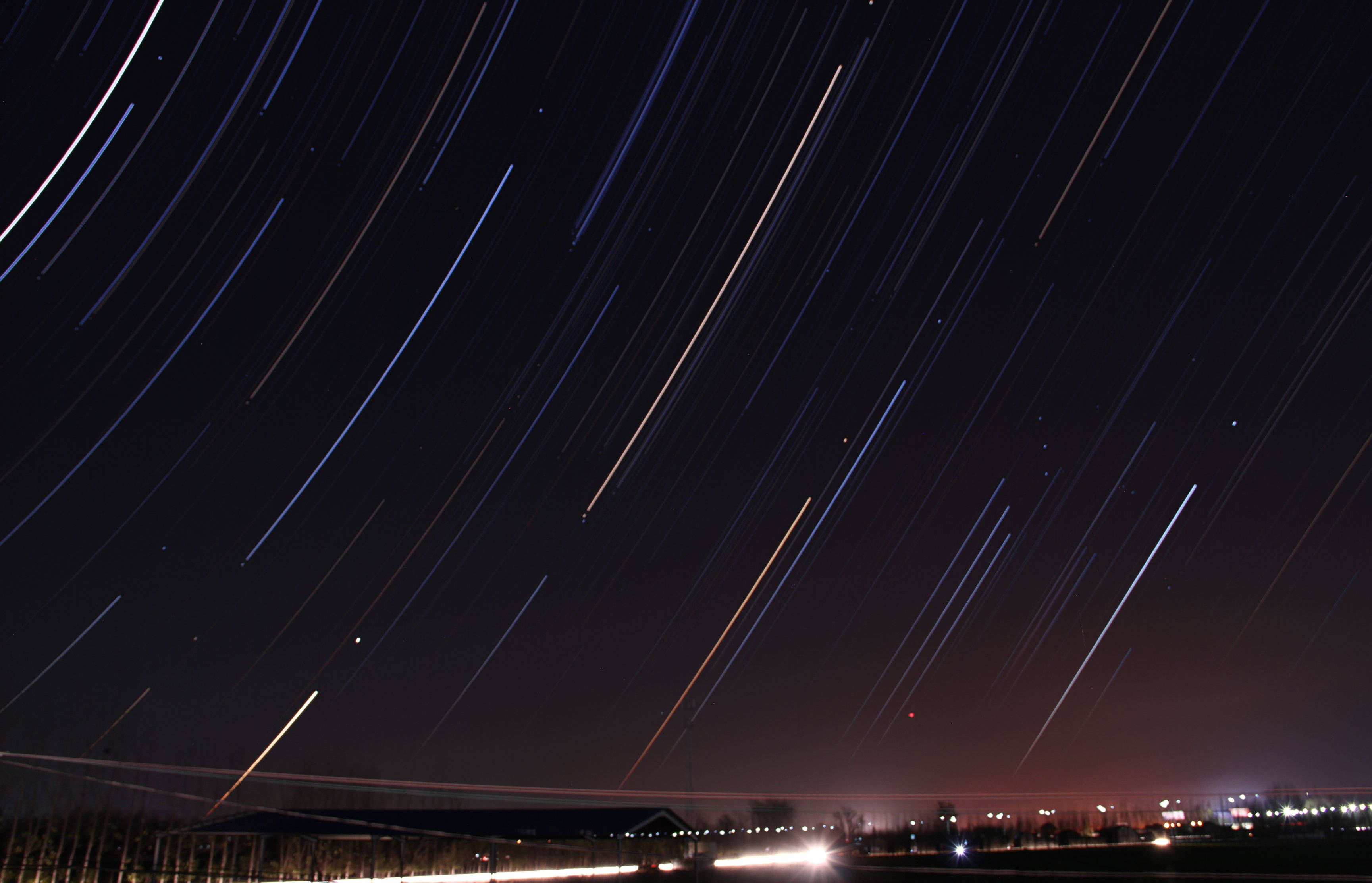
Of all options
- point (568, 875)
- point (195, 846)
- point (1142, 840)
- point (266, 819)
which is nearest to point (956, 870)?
point (568, 875)

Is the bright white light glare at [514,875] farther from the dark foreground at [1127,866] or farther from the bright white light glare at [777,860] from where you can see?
the dark foreground at [1127,866]

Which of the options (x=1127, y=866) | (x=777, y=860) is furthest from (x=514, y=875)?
(x=1127, y=866)

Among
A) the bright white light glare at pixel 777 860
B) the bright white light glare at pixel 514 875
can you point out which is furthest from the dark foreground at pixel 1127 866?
the bright white light glare at pixel 514 875

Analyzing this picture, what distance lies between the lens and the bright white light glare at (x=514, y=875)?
36.8m

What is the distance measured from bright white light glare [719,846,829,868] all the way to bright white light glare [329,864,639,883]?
3879 millimetres

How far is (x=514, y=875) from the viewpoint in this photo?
42375mm

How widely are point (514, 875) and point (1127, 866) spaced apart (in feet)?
95.2

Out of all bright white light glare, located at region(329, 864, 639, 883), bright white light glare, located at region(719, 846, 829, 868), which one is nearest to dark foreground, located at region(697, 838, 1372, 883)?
bright white light glare, located at region(719, 846, 829, 868)

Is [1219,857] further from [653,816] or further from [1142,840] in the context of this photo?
[1142,840]

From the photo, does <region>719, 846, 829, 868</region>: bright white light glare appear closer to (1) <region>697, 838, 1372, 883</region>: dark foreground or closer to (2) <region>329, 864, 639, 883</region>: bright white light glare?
(1) <region>697, 838, 1372, 883</region>: dark foreground

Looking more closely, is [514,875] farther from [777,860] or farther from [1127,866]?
[1127,866]

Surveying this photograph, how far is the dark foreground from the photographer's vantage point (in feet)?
104

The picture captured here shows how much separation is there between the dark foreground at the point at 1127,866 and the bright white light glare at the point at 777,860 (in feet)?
6.00

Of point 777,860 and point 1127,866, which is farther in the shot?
point 777,860
